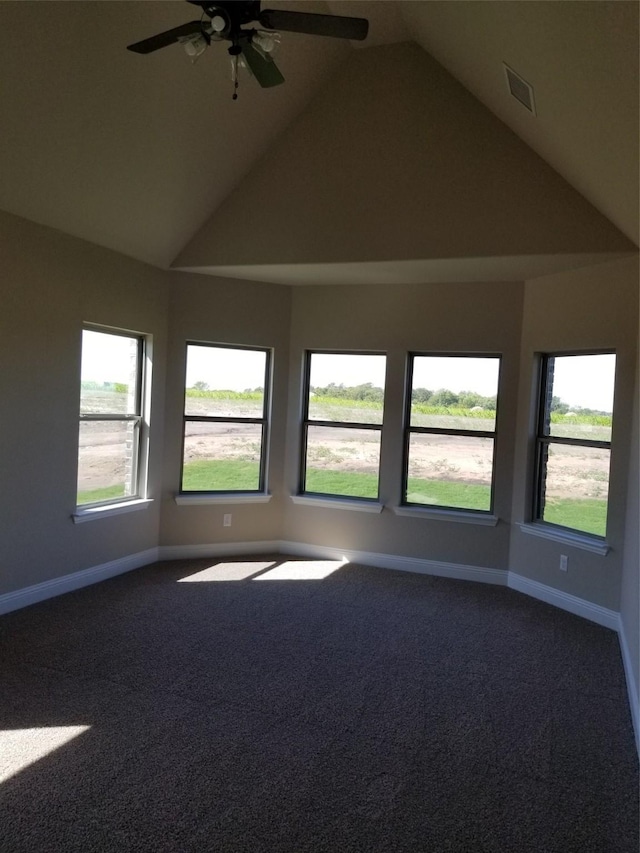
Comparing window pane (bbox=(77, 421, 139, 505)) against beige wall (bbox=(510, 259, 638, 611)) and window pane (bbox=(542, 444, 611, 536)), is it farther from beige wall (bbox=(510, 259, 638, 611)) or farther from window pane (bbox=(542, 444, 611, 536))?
window pane (bbox=(542, 444, 611, 536))

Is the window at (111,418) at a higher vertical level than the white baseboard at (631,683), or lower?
higher

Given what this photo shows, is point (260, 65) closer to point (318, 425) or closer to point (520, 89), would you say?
point (520, 89)

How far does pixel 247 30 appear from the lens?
2418 millimetres

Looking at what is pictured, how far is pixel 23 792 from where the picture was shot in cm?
233

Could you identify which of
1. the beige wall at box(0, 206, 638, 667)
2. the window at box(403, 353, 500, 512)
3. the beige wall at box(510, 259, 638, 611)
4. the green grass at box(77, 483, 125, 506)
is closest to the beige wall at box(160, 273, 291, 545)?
the beige wall at box(0, 206, 638, 667)

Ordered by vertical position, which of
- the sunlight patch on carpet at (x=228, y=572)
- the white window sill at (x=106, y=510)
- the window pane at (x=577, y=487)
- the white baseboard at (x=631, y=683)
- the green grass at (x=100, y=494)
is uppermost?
the window pane at (x=577, y=487)

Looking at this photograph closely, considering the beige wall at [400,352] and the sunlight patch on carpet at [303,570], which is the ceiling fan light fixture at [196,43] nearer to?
the beige wall at [400,352]

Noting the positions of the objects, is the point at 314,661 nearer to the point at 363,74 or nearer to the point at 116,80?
the point at 116,80

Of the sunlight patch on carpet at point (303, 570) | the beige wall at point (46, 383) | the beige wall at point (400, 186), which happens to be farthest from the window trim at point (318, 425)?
the beige wall at point (46, 383)

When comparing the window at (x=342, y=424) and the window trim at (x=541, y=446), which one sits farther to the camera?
the window at (x=342, y=424)

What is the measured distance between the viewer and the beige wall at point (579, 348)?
429cm

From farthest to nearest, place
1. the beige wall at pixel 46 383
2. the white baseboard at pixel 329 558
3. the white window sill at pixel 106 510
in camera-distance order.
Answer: the white window sill at pixel 106 510 → the white baseboard at pixel 329 558 → the beige wall at pixel 46 383

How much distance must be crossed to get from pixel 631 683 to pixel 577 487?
1748mm

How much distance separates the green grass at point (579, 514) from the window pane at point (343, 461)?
160 cm
